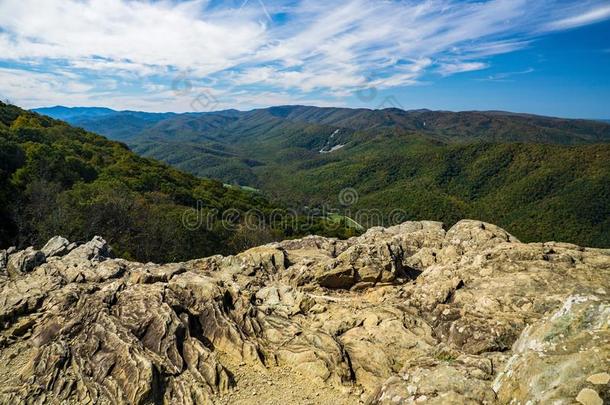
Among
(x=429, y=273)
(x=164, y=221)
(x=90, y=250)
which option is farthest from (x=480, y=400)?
(x=164, y=221)

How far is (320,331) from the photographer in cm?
1546

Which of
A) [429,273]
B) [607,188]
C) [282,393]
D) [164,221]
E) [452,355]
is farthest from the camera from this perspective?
[607,188]

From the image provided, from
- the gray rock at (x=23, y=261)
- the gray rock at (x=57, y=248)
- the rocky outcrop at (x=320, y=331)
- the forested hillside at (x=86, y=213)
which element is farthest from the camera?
the forested hillside at (x=86, y=213)

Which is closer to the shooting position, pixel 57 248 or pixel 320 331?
pixel 320 331

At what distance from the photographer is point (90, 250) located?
22625 millimetres

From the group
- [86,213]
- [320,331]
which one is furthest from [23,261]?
[86,213]

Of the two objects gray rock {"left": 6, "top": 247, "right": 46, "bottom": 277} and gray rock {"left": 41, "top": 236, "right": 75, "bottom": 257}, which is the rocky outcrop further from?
gray rock {"left": 41, "top": 236, "right": 75, "bottom": 257}

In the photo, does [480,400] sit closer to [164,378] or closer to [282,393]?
[282,393]

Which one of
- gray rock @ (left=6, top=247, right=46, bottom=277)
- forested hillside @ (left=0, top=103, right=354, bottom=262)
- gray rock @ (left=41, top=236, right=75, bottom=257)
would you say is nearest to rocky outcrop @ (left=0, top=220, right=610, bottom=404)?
gray rock @ (left=6, top=247, right=46, bottom=277)

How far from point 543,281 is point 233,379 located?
1323 cm

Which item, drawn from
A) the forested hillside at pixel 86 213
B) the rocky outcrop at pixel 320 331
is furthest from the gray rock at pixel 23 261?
the forested hillside at pixel 86 213

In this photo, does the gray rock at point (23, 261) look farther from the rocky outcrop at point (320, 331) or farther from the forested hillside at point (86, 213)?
the forested hillside at point (86, 213)

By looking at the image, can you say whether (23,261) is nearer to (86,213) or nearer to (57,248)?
(57,248)

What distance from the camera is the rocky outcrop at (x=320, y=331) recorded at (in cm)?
893
